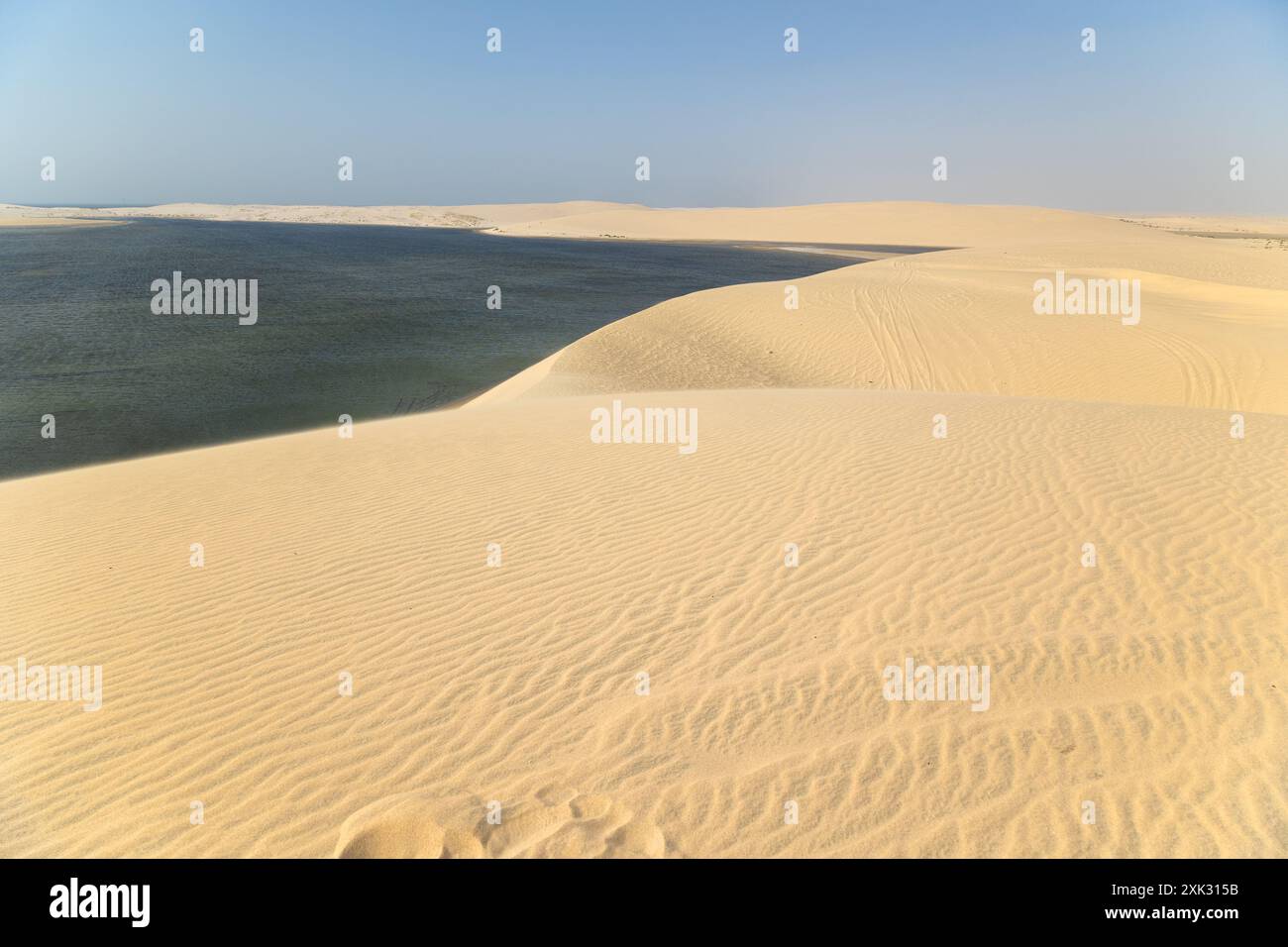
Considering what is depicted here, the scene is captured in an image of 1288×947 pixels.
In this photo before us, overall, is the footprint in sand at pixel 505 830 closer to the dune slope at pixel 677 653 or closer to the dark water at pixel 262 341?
the dune slope at pixel 677 653

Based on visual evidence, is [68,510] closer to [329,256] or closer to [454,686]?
[454,686]

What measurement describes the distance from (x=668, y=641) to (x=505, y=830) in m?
2.00

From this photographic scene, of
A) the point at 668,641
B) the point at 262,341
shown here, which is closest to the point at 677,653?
the point at 668,641

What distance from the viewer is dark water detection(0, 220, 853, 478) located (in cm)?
1858

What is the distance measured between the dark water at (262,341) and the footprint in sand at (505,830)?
51.0ft

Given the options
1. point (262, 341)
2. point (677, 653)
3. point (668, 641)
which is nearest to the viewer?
point (677, 653)

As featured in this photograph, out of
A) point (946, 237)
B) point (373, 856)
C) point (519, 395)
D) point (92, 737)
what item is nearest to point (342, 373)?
point (519, 395)

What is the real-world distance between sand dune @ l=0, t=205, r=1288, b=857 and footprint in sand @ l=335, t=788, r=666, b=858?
0.06 ft

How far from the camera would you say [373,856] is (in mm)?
3723

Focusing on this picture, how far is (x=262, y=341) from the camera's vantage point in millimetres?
27375

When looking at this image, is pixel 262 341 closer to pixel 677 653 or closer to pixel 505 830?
pixel 677 653

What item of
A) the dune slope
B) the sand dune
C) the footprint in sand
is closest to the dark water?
the sand dune

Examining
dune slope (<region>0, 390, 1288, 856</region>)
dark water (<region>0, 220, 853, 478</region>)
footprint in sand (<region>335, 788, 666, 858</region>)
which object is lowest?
footprint in sand (<region>335, 788, 666, 858</region>)

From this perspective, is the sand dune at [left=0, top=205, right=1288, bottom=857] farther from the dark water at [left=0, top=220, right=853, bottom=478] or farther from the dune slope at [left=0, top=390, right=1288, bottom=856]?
the dark water at [left=0, top=220, right=853, bottom=478]
